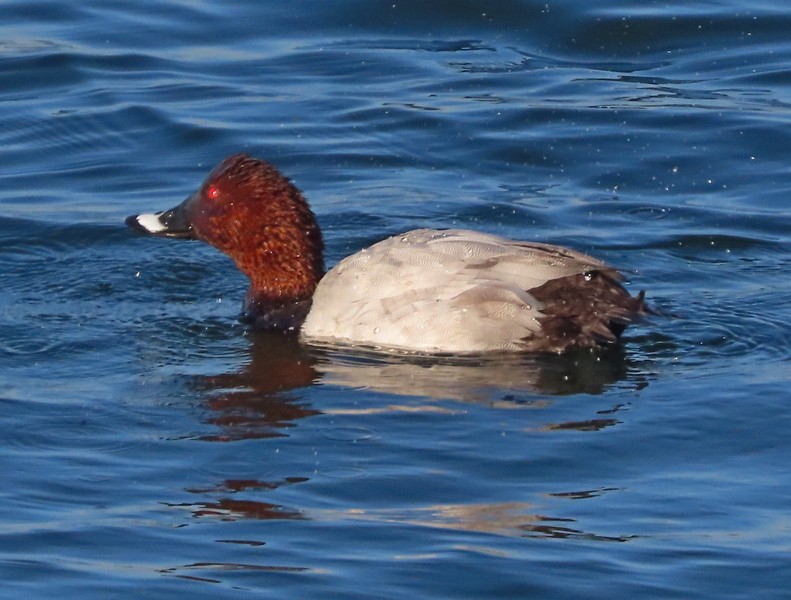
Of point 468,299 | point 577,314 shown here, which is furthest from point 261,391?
point 577,314

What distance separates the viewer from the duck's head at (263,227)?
8641 mm

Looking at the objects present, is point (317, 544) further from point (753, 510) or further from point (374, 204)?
point (374, 204)

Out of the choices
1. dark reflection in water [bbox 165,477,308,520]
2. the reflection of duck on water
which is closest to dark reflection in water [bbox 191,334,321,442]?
the reflection of duck on water

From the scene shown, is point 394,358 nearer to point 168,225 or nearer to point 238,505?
point 168,225

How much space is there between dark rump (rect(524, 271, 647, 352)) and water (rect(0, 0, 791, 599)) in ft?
0.45

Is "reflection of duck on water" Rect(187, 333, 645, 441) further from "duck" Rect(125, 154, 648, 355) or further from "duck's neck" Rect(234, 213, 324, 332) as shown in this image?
"duck's neck" Rect(234, 213, 324, 332)

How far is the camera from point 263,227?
28.5ft

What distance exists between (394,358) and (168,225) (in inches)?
71.6

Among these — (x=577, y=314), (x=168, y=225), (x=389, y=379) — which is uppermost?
(x=168, y=225)

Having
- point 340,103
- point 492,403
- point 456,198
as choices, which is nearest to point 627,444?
point 492,403

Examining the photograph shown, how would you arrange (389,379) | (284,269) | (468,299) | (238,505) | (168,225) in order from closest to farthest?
(238,505) → (389,379) → (468,299) → (284,269) → (168,225)

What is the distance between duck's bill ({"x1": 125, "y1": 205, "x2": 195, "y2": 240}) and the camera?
8.97m

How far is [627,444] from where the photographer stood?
6.64 m

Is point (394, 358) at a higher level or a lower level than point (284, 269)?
lower
